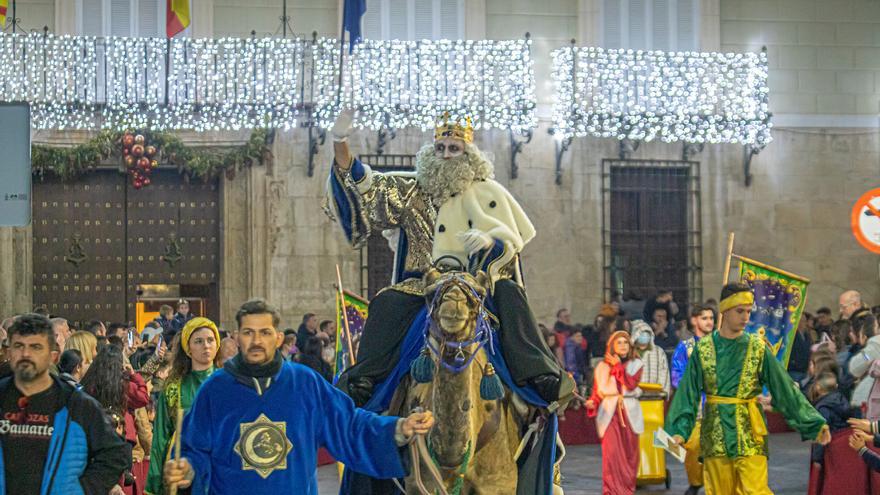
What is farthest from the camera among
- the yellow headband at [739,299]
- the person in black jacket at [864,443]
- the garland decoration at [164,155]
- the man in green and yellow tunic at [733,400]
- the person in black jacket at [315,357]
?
the garland decoration at [164,155]

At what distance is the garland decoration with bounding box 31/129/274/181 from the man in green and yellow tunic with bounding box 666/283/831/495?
519 inches

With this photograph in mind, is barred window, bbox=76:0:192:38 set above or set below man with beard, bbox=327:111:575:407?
above

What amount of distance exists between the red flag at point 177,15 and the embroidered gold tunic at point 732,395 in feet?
39.4

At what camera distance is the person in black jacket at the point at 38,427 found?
655cm

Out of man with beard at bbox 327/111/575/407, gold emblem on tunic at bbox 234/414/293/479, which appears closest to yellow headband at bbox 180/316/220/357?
man with beard at bbox 327/111/575/407

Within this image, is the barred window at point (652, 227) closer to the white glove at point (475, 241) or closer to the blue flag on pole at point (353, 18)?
the blue flag on pole at point (353, 18)

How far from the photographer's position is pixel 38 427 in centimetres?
656

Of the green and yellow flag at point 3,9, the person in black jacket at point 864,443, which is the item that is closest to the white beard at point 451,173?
the person in black jacket at point 864,443

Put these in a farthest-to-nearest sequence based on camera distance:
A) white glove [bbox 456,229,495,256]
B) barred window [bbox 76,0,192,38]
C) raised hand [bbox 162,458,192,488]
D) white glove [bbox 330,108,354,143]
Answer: barred window [bbox 76,0,192,38], white glove [bbox 330,108,354,143], white glove [bbox 456,229,495,256], raised hand [bbox 162,458,192,488]

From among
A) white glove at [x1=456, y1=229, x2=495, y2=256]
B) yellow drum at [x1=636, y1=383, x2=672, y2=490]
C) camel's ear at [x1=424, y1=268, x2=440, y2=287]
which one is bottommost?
yellow drum at [x1=636, y1=383, x2=672, y2=490]

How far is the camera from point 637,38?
23.9 meters

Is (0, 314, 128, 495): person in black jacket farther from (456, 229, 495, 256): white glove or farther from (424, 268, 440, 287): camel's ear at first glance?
(456, 229, 495, 256): white glove

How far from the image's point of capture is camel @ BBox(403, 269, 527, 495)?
7.08 meters

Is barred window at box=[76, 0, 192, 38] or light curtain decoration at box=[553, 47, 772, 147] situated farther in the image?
light curtain decoration at box=[553, 47, 772, 147]
